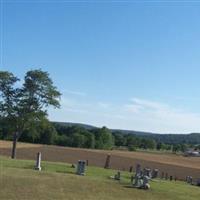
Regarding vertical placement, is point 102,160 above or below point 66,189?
above

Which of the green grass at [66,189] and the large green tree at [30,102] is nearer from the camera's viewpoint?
the green grass at [66,189]

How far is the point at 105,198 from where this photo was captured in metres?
21.4

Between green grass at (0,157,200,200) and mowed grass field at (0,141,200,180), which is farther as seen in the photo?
mowed grass field at (0,141,200,180)

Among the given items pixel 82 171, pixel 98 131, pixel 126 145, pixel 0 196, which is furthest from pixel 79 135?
pixel 0 196

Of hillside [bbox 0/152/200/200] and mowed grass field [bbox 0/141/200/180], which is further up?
mowed grass field [bbox 0/141/200/180]

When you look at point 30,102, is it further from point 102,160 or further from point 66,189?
point 66,189

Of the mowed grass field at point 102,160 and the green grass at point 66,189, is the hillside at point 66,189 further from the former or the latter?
the mowed grass field at point 102,160

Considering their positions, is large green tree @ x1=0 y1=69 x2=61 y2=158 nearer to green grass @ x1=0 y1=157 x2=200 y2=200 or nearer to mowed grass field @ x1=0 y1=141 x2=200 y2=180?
mowed grass field @ x1=0 y1=141 x2=200 y2=180

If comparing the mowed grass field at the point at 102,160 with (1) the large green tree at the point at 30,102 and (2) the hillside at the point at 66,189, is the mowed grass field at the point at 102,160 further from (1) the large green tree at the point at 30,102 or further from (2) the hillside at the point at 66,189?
(2) the hillside at the point at 66,189

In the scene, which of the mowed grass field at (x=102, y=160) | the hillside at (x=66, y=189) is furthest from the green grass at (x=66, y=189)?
the mowed grass field at (x=102, y=160)

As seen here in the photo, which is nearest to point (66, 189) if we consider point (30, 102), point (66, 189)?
point (66, 189)

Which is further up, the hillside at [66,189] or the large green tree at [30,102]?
the large green tree at [30,102]

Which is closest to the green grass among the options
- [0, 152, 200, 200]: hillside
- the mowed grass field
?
[0, 152, 200, 200]: hillside

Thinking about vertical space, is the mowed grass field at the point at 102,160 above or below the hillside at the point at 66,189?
above
